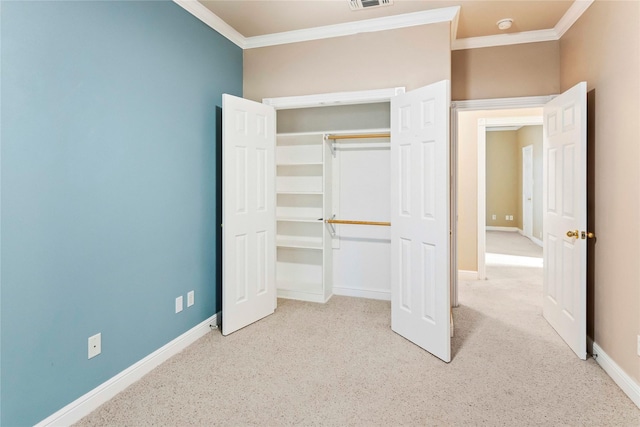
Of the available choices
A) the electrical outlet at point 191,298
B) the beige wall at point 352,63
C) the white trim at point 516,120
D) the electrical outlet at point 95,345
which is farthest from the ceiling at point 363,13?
the electrical outlet at point 95,345

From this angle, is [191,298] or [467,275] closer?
[191,298]

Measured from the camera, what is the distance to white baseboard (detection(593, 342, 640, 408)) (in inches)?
82.7

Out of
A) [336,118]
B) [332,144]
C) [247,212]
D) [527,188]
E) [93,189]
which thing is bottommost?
[247,212]

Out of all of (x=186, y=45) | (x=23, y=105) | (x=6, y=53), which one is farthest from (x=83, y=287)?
(x=186, y=45)

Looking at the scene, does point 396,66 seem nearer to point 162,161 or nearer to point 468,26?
point 468,26

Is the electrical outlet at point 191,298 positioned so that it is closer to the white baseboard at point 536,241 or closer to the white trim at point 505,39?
the white trim at point 505,39

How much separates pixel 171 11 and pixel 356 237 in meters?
2.80

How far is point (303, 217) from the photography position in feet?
13.7

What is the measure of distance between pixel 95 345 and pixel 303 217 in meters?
2.48

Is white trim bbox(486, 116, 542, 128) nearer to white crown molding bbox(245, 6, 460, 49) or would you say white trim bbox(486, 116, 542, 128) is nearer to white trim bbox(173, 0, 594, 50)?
white trim bbox(173, 0, 594, 50)

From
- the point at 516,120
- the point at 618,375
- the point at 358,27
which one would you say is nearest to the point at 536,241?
the point at 516,120

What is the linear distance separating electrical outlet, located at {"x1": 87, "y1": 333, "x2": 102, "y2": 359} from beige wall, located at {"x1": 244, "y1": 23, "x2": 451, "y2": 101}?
2.58m

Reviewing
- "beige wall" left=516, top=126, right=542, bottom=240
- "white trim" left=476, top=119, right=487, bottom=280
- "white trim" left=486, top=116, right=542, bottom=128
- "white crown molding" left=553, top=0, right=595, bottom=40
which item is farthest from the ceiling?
"beige wall" left=516, top=126, right=542, bottom=240

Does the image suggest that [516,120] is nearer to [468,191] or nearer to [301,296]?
[468,191]
